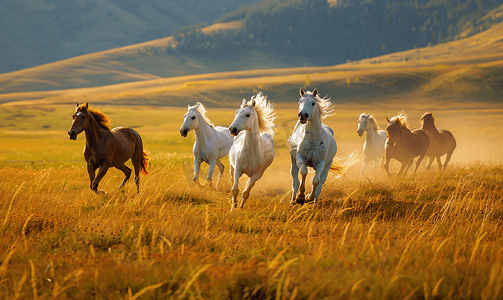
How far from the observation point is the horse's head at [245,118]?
8.15 metres

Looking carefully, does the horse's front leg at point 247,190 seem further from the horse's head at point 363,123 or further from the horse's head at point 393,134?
the horse's head at point 363,123

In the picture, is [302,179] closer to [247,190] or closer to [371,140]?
[247,190]

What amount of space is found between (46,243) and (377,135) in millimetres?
12391

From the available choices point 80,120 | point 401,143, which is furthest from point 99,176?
point 401,143

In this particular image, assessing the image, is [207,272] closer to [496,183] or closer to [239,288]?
[239,288]

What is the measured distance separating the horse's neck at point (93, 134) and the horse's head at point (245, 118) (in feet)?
10.9

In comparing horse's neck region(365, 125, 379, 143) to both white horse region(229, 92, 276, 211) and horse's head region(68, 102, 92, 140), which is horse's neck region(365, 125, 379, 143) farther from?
horse's head region(68, 102, 92, 140)

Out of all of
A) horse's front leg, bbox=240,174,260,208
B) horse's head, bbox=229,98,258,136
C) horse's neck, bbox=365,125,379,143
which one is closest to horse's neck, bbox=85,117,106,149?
horse's head, bbox=229,98,258,136

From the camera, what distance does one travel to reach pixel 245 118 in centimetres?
846

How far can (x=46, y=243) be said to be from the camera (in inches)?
225

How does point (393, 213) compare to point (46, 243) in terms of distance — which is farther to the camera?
point (393, 213)

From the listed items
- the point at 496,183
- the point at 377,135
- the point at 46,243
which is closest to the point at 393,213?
the point at 496,183

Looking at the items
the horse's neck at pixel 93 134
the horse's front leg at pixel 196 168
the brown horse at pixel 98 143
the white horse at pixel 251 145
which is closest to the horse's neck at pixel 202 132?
the horse's front leg at pixel 196 168

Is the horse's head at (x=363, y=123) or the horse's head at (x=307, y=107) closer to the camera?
the horse's head at (x=307, y=107)
